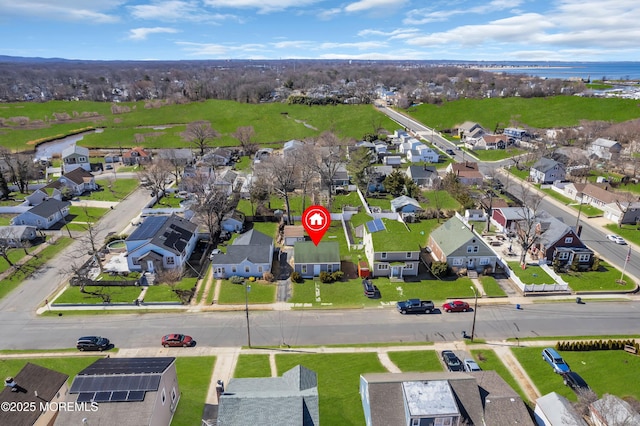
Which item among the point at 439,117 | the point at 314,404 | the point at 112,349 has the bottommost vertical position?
the point at 112,349

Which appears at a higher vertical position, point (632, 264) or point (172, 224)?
point (172, 224)

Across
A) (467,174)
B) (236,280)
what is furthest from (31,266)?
(467,174)

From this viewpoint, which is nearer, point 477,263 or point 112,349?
point 112,349

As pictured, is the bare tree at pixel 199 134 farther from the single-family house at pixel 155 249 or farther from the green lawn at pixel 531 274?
the green lawn at pixel 531 274

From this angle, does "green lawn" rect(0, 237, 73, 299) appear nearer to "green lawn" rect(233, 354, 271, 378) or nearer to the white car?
"green lawn" rect(233, 354, 271, 378)

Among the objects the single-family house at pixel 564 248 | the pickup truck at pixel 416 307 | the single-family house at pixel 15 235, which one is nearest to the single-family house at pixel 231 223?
the single-family house at pixel 15 235

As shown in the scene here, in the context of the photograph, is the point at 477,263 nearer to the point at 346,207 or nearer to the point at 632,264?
the point at 632,264

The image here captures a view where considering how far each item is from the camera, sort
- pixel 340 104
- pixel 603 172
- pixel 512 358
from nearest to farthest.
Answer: pixel 512 358 < pixel 603 172 < pixel 340 104

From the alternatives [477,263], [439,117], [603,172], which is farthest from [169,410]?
[439,117]
